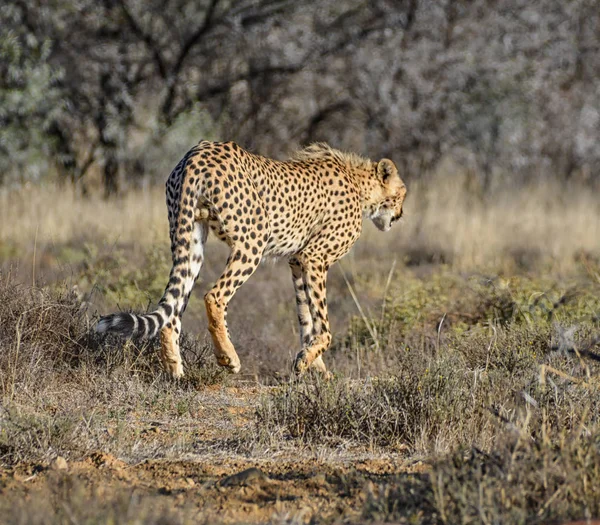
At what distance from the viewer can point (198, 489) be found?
132 inches

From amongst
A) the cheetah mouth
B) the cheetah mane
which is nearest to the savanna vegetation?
the cheetah mouth

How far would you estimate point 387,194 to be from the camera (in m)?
6.83

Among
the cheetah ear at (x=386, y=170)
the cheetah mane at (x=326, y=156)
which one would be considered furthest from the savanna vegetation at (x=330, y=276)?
the cheetah mane at (x=326, y=156)

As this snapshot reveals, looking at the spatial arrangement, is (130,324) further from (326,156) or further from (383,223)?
(383,223)

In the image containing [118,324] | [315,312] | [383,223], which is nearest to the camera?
[118,324]

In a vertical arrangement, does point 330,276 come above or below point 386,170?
below

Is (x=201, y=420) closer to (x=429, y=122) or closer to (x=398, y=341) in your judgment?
(x=398, y=341)

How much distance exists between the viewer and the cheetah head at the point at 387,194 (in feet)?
22.2

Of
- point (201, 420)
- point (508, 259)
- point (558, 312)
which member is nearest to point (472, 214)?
point (508, 259)

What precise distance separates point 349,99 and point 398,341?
10.1 m

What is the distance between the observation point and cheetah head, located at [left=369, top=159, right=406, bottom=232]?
678 cm

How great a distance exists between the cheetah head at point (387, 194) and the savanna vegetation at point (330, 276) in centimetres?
45

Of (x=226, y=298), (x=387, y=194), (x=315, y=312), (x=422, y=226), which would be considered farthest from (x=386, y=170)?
(x=422, y=226)

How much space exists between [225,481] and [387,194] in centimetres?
373
